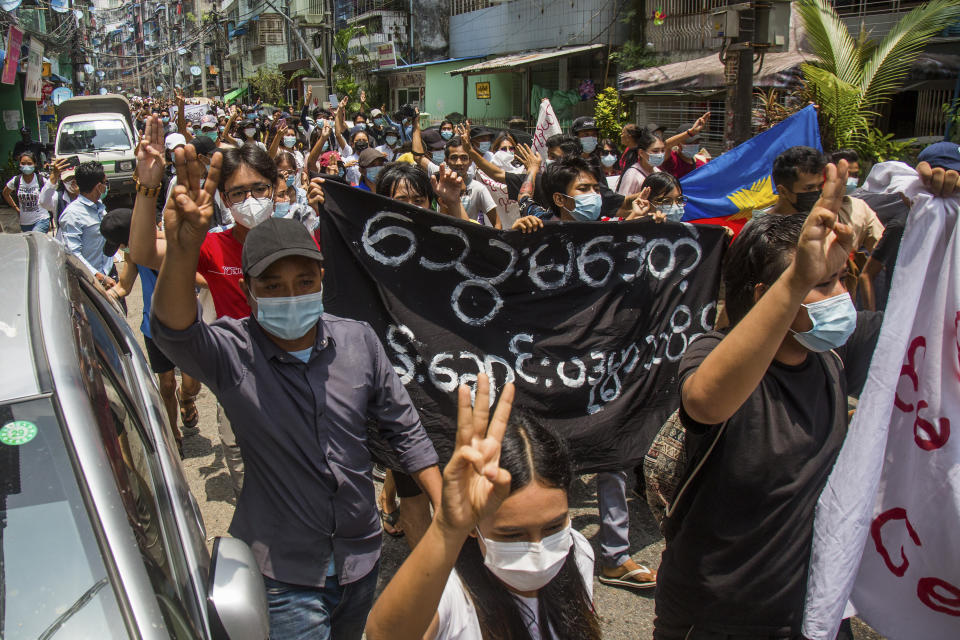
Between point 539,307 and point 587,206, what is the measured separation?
966 mm

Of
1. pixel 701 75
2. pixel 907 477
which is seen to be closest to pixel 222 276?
pixel 907 477

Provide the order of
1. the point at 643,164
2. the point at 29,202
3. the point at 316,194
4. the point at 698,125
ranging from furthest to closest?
the point at 29,202, the point at 698,125, the point at 643,164, the point at 316,194

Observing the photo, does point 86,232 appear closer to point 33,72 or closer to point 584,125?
point 584,125

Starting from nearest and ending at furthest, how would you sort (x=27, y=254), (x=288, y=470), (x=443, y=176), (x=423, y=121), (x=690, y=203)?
(x=27, y=254) → (x=288, y=470) → (x=443, y=176) → (x=690, y=203) → (x=423, y=121)

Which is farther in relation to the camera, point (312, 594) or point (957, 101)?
point (957, 101)

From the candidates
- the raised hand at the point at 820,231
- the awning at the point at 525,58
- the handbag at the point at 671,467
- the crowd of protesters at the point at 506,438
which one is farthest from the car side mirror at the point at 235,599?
the awning at the point at 525,58

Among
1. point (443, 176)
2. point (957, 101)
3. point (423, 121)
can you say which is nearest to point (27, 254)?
point (443, 176)

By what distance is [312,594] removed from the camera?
87.0 inches

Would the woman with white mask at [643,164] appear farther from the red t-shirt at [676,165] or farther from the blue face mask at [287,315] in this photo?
the blue face mask at [287,315]

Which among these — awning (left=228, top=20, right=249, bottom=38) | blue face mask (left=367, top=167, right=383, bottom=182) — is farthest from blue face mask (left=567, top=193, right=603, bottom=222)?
awning (left=228, top=20, right=249, bottom=38)

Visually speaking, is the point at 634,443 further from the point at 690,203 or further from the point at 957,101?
the point at 957,101

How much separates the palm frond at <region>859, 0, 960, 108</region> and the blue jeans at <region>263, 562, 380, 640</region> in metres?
9.10

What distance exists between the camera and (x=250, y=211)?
358 centimetres

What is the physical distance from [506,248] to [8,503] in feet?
8.42
